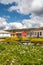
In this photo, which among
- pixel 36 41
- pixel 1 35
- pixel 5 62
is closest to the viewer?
pixel 5 62

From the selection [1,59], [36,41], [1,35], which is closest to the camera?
[1,59]

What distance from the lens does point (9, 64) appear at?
12.9 meters

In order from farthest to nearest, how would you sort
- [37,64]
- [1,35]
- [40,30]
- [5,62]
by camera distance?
1. [1,35]
2. [40,30]
3. [5,62]
4. [37,64]

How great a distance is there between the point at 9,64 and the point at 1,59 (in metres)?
1.86

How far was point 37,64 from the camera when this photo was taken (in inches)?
497

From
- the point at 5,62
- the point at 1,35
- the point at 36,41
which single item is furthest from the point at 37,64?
the point at 1,35

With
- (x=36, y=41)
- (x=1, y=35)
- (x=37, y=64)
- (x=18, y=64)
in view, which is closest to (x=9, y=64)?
(x=18, y=64)

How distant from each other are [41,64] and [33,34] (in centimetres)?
4957

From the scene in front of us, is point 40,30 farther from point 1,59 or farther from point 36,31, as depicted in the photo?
point 1,59

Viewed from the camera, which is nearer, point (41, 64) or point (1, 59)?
point (41, 64)

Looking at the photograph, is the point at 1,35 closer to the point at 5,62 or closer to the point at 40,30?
the point at 40,30

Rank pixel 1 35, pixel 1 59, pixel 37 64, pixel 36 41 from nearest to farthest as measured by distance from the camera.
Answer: pixel 37 64
pixel 1 59
pixel 36 41
pixel 1 35

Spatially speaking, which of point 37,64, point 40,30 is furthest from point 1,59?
point 40,30

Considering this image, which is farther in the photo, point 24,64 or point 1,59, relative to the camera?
point 1,59
